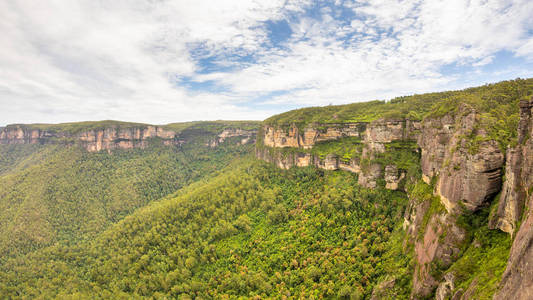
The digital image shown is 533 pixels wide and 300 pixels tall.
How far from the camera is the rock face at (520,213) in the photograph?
1227 centimetres

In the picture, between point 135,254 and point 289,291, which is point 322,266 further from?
point 135,254

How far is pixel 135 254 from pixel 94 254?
710 inches

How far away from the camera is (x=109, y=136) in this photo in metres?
142

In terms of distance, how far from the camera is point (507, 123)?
24297 mm

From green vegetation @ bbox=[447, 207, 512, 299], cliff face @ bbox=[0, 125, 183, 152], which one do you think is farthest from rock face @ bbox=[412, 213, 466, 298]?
cliff face @ bbox=[0, 125, 183, 152]

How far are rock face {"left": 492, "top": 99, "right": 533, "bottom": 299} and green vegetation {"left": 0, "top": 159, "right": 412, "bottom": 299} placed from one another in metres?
15.3

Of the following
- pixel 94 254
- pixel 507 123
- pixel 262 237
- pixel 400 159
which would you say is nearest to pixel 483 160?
pixel 507 123

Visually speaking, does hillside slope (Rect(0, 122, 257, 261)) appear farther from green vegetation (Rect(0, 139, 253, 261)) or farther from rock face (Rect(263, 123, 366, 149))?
rock face (Rect(263, 123, 366, 149))

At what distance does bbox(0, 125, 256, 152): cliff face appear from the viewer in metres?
136

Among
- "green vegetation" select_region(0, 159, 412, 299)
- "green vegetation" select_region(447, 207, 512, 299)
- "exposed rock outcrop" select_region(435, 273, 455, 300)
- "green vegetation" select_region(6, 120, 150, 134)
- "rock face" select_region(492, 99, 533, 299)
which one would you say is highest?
"green vegetation" select_region(6, 120, 150, 134)

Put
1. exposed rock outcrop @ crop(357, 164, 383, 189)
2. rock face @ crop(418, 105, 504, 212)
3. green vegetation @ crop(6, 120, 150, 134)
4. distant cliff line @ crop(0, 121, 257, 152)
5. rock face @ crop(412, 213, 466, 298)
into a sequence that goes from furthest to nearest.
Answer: green vegetation @ crop(6, 120, 150, 134)
distant cliff line @ crop(0, 121, 257, 152)
exposed rock outcrop @ crop(357, 164, 383, 189)
rock face @ crop(412, 213, 466, 298)
rock face @ crop(418, 105, 504, 212)

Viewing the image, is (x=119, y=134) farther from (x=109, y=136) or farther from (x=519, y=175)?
(x=519, y=175)

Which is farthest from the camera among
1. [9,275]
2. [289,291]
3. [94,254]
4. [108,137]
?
[108,137]

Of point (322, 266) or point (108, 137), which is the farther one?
point (108, 137)
